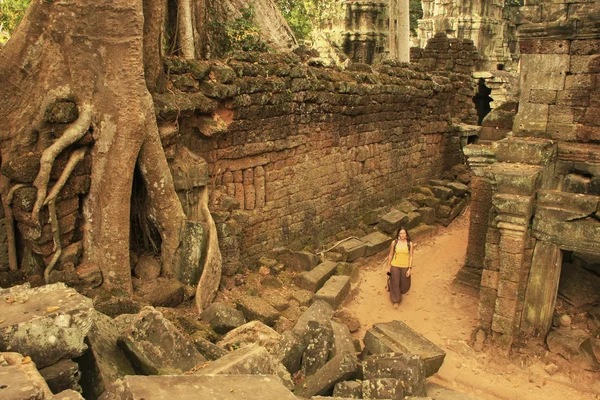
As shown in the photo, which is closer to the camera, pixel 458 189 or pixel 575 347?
pixel 575 347

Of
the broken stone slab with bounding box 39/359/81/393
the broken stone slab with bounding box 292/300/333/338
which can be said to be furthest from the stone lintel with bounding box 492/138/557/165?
the broken stone slab with bounding box 39/359/81/393

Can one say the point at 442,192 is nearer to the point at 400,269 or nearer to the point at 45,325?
the point at 400,269

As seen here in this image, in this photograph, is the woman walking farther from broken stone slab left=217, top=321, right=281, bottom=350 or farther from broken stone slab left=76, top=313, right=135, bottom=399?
broken stone slab left=76, top=313, right=135, bottom=399

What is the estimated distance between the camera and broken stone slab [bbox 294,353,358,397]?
5352 millimetres

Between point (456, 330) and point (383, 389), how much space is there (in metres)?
3.55

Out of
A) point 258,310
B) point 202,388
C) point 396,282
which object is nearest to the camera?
point 202,388

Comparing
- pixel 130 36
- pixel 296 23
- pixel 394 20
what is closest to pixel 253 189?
pixel 130 36

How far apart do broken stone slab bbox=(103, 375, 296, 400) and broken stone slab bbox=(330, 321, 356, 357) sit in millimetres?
2063

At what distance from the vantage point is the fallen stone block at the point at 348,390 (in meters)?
5.23

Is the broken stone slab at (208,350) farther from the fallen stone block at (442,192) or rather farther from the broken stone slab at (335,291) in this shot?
the fallen stone block at (442,192)

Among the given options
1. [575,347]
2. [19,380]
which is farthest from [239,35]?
[19,380]

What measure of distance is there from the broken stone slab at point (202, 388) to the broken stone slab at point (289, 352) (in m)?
1.68

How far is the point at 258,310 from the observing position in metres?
6.98

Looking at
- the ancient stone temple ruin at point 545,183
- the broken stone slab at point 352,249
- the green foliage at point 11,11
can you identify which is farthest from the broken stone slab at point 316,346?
the green foliage at point 11,11
